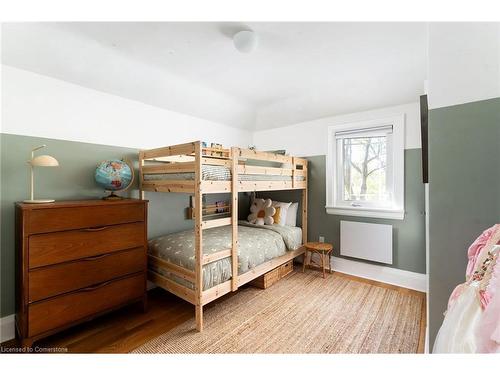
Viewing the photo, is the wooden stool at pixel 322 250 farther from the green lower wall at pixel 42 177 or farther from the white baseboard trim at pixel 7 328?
the white baseboard trim at pixel 7 328

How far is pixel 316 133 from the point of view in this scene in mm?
3350

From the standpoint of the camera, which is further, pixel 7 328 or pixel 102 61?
pixel 102 61

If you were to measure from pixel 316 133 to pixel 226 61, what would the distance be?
176 centimetres

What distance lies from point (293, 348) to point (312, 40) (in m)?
2.39

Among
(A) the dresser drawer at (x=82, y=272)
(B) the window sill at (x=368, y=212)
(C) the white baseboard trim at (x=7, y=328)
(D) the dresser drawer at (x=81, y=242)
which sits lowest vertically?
(C) the white baseboard trim at (x=7, y=328)

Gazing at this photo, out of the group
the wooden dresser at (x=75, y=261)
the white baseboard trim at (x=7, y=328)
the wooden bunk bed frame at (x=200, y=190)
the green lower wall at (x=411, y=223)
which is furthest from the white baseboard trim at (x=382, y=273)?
the white baseboard trim at (x=7, y=328)

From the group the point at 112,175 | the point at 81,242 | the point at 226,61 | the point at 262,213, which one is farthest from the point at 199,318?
the point at 226,61

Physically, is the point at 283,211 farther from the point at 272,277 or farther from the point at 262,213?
the point at 272,277

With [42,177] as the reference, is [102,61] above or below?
above

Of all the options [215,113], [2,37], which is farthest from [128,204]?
[215,113]

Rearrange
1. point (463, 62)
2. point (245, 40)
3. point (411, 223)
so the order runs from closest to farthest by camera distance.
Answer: point (463, 62) < point (245, 40) < point (411, 223)

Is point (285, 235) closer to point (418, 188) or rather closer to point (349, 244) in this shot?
point (349, 244)

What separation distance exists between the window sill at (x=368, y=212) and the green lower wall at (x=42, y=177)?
2431 millimetres

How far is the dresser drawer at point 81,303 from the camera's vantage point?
1.58 meters
